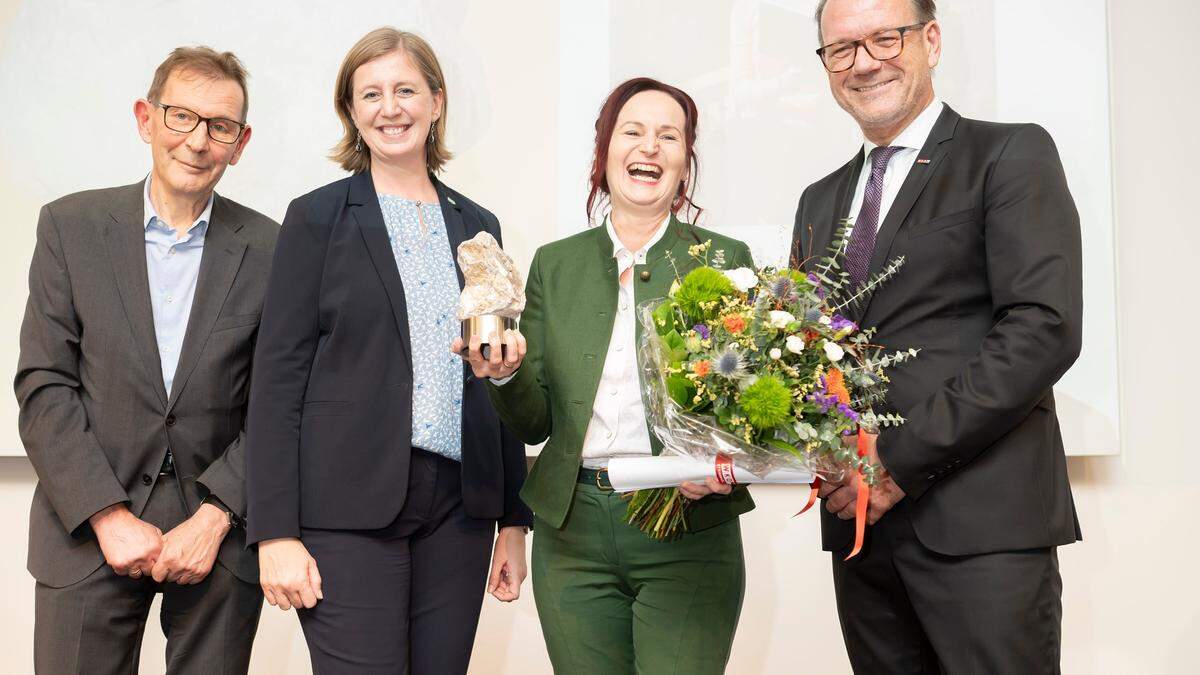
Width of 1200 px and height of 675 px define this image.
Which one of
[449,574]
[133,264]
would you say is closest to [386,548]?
[449,574]

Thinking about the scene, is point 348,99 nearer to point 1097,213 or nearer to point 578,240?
point 578,240

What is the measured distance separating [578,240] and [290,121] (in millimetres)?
1864

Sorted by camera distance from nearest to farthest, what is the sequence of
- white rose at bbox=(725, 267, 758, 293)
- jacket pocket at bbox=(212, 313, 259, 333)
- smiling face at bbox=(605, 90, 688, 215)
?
1. white rose at bbox=(725, 267, 758, 293)
2. smiling face at bbox=(605, 90, 688, 215)
3. jacket pocket at bbox=(212, 313, 259, 333)

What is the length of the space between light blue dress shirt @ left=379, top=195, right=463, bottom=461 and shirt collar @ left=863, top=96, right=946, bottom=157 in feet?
3.25

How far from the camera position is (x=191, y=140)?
2303mm

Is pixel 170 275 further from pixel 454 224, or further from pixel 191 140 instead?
pixel 454 224

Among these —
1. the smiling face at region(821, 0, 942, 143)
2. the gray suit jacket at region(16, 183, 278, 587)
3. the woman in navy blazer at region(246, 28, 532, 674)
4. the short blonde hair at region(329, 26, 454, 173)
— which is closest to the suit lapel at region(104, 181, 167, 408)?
the gray suit jacket at region(16, 183, 278, 587)

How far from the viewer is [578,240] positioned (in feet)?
7.28

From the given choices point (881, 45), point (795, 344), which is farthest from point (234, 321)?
point (881, 45)

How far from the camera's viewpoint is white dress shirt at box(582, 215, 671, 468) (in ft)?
6.52

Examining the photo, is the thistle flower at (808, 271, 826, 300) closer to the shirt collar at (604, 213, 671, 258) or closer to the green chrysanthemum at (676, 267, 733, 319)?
the green chrysanthemum at (676, 267, 733, 319)

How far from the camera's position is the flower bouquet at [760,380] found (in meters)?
1.65

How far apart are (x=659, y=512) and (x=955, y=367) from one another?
2.07ft

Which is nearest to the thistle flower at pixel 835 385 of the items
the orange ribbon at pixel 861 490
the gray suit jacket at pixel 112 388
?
the orange ribbon at pixel 861 490
